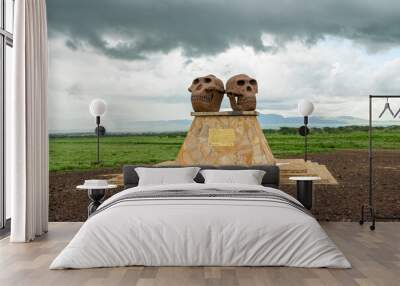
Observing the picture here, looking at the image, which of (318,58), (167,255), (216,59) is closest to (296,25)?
(318,58)

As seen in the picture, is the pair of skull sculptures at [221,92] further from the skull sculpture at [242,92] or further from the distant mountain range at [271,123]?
the distant mountain range at [271,123]

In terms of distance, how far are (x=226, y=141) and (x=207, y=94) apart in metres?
0.71

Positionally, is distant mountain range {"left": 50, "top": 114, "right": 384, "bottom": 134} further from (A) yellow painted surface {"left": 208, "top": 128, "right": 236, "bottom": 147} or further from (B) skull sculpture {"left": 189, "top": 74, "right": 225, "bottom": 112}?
(A) yellow painted surface {"left": 208, "top": 128, "right": 236, "bottom": 147}

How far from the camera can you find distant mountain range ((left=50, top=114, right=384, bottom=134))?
8789 millimetres

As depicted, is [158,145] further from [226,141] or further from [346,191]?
[346,191]

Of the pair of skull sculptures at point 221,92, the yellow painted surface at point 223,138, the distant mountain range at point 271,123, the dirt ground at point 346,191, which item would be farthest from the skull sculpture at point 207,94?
the dirt ground at point 346,191

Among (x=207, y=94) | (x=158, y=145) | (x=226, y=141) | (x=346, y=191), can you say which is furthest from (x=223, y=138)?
(x=346, y=191)

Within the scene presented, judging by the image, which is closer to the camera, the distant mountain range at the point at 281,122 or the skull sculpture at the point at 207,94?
the skull sculpture at the point at 207,94

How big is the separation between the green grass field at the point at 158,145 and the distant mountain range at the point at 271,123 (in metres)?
0.09

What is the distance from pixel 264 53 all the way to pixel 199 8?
135 centimetres

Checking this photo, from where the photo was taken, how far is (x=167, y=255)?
14.2 ft

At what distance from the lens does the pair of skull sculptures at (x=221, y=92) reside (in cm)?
744

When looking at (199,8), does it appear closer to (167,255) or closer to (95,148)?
(95,148)

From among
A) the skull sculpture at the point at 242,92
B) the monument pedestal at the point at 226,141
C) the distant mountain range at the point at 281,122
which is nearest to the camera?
the monument pedestal at the point at 226,141
